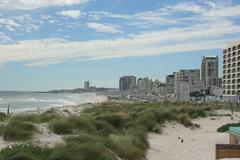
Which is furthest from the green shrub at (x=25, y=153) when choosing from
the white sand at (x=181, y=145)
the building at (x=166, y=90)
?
the building at (x=166, y=90)

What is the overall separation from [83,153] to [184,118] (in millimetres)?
19084

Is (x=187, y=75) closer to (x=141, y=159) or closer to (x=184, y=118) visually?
(x=184, y=118)

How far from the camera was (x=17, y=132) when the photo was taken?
13391mm

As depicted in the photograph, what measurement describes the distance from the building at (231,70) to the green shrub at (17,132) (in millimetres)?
96820

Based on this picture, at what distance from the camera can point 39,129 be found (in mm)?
14875

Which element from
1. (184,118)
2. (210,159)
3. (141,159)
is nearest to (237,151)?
(210,159)

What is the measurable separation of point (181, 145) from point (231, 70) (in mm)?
98286

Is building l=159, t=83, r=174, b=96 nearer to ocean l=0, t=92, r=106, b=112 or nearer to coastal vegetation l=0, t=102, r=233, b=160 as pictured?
ocean l=0, t=92, r=106, b=112

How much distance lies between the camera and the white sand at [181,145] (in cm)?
1566

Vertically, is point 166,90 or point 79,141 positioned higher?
point 166,90

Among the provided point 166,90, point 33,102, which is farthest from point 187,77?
point 33,102

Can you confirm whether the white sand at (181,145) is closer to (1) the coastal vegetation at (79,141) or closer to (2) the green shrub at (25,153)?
(1) the coastal vegetation at (79,141)

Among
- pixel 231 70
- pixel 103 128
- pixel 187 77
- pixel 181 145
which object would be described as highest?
pixel 231 70

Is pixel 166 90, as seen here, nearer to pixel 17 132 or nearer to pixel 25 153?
pixel 17 132
